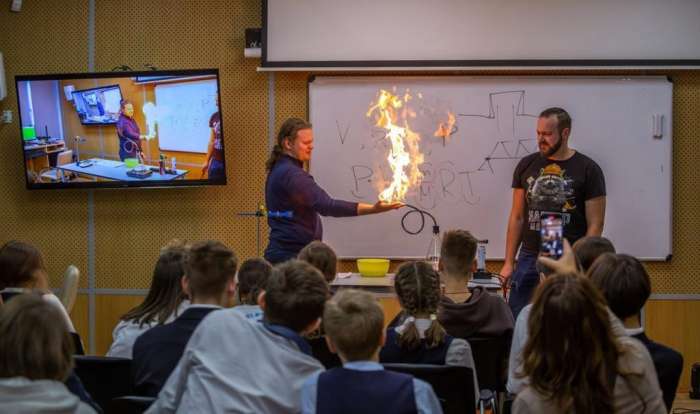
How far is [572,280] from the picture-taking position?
223cm

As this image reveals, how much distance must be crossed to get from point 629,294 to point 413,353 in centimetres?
79

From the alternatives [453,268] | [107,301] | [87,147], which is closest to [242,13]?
[87,147]

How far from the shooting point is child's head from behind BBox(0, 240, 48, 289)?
3775 mm

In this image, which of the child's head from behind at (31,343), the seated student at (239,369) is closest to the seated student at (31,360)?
the child's head from behind at (31,343)

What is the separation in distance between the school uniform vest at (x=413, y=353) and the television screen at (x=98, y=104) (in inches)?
141

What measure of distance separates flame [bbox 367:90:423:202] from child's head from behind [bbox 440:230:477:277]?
85.5 inches

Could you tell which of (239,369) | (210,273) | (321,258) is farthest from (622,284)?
(321,258)

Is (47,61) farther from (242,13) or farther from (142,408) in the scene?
Answer: (142,408)

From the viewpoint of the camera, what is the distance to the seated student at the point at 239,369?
243 centimetres

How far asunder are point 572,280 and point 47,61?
5.01 metres

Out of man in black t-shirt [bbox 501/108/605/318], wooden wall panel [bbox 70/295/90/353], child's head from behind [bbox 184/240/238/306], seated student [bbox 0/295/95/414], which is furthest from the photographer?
wooden wall panel [bbox 70/295/90/353]

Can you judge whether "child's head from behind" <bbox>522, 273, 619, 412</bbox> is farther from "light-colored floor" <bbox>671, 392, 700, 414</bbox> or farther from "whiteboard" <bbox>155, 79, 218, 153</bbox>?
"whiteboard" <bbox>155, 79, 218, 153</bbox>

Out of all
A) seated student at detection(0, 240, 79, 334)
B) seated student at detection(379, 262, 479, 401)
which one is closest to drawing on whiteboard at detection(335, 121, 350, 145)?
seated student at detection(0, 240, 79, 334)

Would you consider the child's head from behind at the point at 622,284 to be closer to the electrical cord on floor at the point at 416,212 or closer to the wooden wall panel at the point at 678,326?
the electrical cord on floor at the point at 416,212
